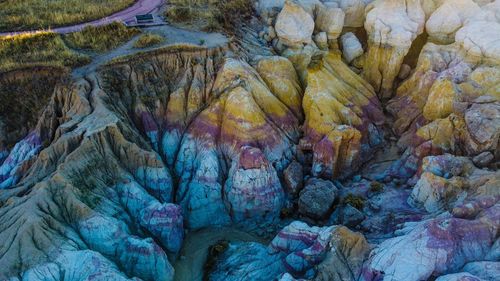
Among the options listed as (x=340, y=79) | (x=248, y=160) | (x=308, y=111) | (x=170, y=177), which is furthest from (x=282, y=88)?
(x=170, y=177)

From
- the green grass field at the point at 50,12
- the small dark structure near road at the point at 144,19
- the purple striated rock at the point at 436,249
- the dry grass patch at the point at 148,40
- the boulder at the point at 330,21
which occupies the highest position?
the green grass field at the point at 50,12

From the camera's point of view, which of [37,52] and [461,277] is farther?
[37,52]

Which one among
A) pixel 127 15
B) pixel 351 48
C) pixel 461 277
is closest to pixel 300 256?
pixel 461 277

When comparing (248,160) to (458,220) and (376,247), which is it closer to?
(376,247)

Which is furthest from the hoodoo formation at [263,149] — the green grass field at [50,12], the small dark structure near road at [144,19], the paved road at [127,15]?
the green grass field at [50,12]

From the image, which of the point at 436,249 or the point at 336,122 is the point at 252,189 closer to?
the point at 336,122

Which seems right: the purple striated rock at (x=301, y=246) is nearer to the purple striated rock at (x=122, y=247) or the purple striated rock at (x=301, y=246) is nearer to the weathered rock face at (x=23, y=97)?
the purple striated rock at (x=122, y=247)

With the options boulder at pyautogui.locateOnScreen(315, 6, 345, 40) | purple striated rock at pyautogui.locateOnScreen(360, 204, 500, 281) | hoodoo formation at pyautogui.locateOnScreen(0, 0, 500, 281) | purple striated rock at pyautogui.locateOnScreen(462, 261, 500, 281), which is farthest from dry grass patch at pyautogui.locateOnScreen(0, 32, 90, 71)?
purple striated rock at pyautogui.locateOnScreen(462, 261, 500, 281)
